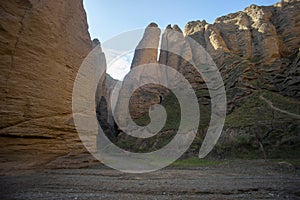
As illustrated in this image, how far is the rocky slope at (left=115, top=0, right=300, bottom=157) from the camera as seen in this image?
2511cm

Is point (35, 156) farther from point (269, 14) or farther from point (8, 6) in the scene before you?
point (269, 14)

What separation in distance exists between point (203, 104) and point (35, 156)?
37058mm

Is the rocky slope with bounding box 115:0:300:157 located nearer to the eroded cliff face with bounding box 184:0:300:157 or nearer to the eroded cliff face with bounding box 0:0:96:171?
the eroded cliff face with bounding box 184:0:300:157

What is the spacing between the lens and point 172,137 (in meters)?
34.2

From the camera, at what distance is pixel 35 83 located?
9.59 meters

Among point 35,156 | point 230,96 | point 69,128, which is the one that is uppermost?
point 230,96

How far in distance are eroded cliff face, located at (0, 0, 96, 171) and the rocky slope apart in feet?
71.4

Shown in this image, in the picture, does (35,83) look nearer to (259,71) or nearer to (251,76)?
(251,76)

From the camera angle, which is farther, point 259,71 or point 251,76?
point 259,71

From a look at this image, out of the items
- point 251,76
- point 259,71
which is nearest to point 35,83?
point 251,76

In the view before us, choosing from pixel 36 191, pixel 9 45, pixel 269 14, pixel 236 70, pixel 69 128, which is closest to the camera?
pixel 36 191

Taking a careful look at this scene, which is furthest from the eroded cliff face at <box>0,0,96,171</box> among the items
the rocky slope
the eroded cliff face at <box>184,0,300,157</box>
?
the eroded cliff face at <box>184,0,300,157</box>

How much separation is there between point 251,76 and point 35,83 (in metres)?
39.8

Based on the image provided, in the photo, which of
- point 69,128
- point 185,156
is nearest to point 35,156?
point 69,128
